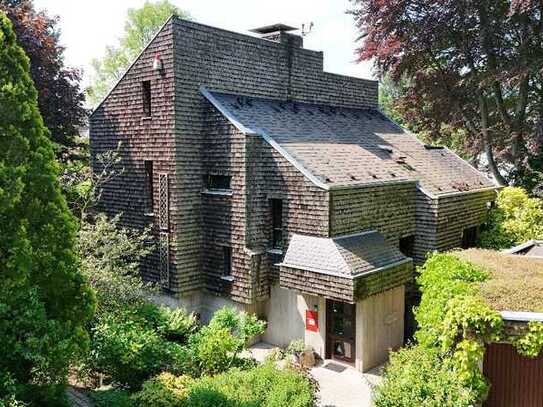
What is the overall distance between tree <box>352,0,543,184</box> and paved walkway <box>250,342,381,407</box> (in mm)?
12659

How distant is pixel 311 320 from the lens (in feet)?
46.2

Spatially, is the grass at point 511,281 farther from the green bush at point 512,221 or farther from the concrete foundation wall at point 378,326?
the green bush at point 512,221

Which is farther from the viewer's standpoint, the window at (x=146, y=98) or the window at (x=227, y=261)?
the window at (x=146, y=98)

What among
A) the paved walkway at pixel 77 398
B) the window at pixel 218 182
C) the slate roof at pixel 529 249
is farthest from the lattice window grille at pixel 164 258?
the slate roof at pixel 529 249

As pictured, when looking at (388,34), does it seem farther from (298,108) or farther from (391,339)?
(391,339)

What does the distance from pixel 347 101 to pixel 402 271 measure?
32.9 feet

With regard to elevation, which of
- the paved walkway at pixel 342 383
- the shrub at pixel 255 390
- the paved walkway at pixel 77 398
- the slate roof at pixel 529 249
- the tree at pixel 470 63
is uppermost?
the tree at pixel 470 63

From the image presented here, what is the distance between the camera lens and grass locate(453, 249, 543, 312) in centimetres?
836

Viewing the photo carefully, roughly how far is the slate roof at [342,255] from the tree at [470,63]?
32.9ft

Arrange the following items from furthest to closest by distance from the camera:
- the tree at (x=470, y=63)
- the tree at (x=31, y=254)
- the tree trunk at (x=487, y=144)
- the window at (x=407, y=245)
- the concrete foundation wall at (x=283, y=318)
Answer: the tree trunk at (x=487, y=144) < the tree at (x=470, y=63) < the window at (x=407, y=245) < the concrete foundation wall at (x=283, y=318) < the tree at (x=31, y=254)

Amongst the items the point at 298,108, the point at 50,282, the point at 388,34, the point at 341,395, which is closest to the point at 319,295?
the point at 341,395

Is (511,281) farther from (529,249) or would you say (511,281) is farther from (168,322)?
(168,322)

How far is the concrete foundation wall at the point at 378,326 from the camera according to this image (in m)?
13.2

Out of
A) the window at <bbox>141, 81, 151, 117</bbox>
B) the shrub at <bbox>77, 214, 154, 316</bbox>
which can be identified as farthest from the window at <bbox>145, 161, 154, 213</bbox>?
the window at <bbox>141, 81, 151, 117</bbox>
